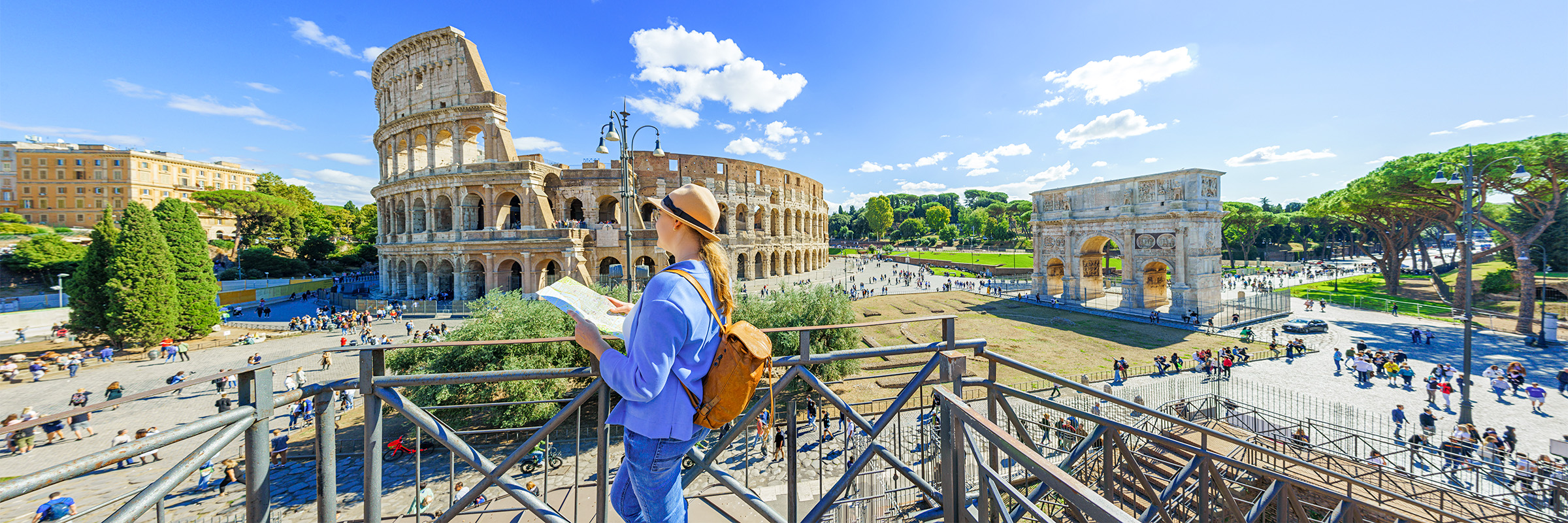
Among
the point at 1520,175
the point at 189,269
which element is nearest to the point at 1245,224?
the point at 1520,175

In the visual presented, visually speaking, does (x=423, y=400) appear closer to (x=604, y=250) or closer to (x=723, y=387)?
(x=723, y=387)

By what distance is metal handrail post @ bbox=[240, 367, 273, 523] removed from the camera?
2994mm

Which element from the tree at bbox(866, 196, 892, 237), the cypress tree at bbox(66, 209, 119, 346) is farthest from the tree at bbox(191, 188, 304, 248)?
the tree at bbox(866, 196, 892, 237)

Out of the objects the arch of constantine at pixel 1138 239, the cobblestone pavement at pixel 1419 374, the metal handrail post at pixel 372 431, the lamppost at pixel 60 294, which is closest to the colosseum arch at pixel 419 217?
the lamppost at pixel 60 294

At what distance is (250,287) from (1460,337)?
211 ft

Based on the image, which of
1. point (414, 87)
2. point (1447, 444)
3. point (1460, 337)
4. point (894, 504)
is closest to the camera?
point (894, 504)

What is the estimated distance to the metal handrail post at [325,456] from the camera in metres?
3.18

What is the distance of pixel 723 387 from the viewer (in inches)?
108

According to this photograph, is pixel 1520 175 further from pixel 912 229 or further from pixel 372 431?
pixel 912 229

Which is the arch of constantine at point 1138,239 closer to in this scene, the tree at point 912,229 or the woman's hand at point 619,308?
the woman's hand at point 619,308

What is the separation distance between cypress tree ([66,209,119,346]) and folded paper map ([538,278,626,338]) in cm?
2897

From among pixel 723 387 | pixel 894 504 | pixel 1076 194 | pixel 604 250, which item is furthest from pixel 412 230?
pixel 1076 194

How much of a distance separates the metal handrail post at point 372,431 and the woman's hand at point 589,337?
1391 mm

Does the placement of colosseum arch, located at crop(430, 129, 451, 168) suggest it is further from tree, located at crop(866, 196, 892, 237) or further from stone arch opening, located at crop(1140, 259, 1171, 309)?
tree, located at crop(866, 196, 892, 237)
